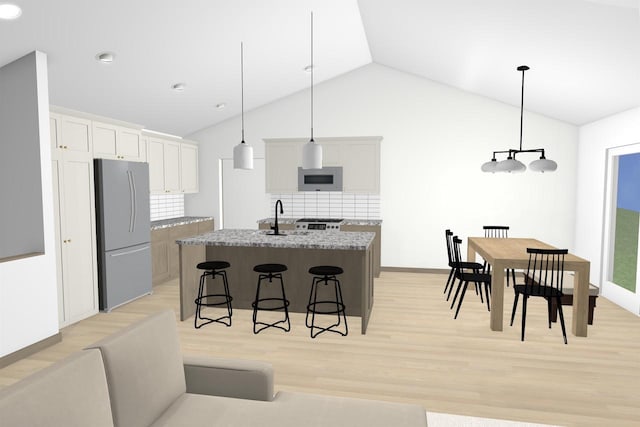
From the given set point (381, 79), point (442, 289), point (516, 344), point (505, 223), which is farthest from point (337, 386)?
point (381, 79)

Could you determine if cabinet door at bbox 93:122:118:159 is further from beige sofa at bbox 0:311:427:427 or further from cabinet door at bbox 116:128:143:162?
beige sofa at bbox 0:311:427:427

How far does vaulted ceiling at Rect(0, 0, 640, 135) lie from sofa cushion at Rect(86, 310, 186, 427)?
2730 mm

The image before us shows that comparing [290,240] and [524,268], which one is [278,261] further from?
[524,268]

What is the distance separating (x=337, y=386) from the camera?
3.16m

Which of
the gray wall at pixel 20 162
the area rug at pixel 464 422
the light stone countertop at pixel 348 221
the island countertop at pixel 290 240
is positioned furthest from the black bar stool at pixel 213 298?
the area rug at pixel 464 422

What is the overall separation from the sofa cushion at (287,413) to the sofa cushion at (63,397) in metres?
0.42

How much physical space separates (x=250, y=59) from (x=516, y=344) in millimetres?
4489

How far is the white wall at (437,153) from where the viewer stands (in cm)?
671

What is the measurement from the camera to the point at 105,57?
13.6ft

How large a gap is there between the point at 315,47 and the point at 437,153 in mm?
2732

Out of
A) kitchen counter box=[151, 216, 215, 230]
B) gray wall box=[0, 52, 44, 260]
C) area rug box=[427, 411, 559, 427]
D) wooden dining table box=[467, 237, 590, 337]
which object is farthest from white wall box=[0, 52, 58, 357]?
wooden dining table box=[467, 237, 590, 337]

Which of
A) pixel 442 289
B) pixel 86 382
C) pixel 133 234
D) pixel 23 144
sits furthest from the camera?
pixel 442 289

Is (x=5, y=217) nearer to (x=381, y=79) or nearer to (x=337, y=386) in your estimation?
(x=337, y=386)

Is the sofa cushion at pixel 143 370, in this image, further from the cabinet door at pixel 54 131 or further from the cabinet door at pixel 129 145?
the cabinet door at pixel 129 145
